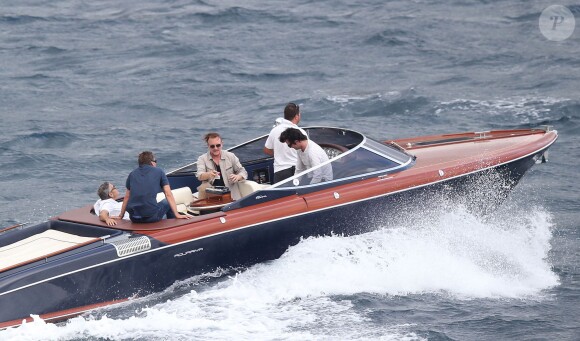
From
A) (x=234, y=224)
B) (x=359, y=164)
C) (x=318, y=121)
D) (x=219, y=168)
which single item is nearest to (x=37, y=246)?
(x=234, y=224)

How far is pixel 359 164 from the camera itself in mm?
11125

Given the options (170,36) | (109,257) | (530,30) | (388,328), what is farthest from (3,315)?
(530,30)

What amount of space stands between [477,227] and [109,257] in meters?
4.51

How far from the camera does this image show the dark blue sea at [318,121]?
32.2ft

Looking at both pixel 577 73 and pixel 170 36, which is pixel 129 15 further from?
pixel 577 73

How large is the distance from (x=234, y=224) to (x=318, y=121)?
317 inches

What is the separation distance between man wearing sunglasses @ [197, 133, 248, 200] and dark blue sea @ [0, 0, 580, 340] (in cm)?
106

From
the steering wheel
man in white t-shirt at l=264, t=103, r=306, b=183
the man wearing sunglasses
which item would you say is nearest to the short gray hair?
the man wearing sunglasses

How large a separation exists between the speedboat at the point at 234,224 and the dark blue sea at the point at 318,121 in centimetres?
20

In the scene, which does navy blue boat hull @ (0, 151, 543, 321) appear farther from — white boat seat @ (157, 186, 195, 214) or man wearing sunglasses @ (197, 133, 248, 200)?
white boat seat @ (157, 186, 195, 214)

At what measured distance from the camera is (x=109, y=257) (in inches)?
377

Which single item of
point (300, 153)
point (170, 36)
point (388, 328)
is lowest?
point (388, 328)

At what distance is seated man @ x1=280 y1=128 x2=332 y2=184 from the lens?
424 inches

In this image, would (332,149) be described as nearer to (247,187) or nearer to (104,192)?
(247,187)
